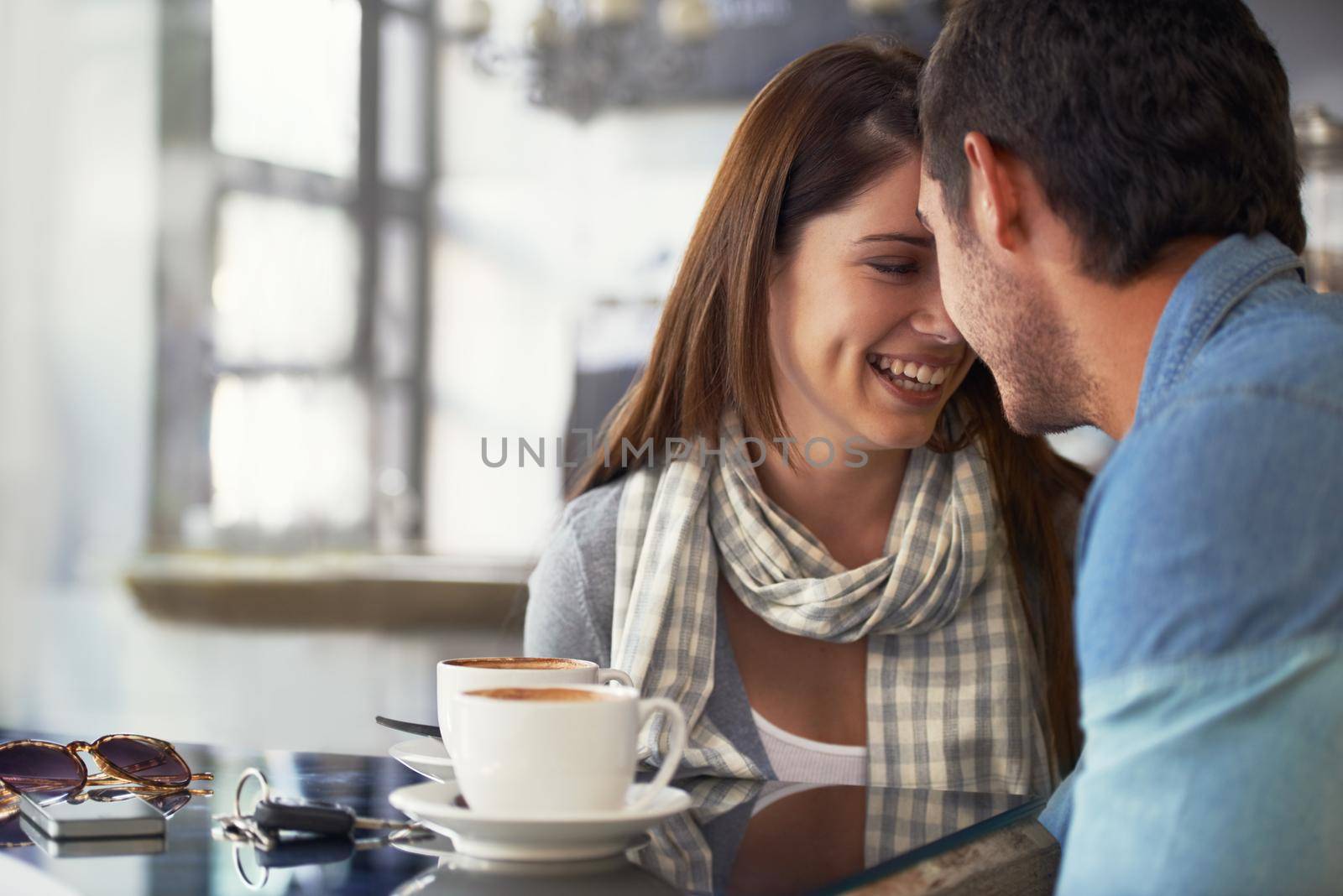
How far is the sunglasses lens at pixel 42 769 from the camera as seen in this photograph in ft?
3.22

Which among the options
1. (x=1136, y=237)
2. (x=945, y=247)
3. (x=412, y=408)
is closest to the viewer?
(x=1136, y=237)

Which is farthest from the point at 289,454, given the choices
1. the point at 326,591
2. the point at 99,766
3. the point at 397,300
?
the point at 99,766

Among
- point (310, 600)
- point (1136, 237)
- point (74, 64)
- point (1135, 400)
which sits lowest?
point (310, 600)

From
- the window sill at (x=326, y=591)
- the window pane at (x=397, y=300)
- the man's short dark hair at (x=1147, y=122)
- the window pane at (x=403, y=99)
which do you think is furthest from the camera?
the window pane at (x=403, y=99)

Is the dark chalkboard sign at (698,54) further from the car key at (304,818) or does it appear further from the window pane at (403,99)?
the car key at (304,818)

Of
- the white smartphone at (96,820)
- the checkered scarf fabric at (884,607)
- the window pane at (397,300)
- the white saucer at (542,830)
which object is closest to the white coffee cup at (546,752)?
the white saucer at (542,830)

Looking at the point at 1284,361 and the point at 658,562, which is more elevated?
the point at 1284,361

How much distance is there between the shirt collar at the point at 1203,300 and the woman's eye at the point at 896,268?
2.08ft

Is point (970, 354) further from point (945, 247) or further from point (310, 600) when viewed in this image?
point (310, 600)

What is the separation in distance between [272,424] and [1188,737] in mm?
5417

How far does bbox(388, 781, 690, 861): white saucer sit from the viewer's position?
2.45 ft

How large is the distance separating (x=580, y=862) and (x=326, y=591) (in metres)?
2.94

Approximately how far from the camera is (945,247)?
1120 millimetres

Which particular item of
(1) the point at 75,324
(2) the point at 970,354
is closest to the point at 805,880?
(2) the point at 970,354
